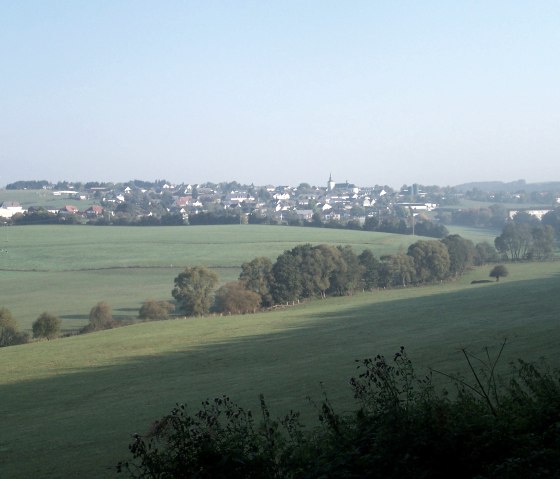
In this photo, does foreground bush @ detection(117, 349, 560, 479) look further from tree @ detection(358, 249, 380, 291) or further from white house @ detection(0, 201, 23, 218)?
white house @ detection(0, 201, 23, 218)

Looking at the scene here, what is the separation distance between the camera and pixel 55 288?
254 ft

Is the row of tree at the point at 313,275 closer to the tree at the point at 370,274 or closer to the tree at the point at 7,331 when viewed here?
the tree at the point at 370,274

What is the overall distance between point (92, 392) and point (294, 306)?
124 feet

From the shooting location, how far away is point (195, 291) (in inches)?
2552

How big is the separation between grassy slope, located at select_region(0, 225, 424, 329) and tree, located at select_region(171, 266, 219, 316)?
5.04m

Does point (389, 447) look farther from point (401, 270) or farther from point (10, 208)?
point (10, 208)

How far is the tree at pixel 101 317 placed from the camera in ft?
190

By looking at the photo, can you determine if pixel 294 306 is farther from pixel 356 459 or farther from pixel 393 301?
pixel 356 459

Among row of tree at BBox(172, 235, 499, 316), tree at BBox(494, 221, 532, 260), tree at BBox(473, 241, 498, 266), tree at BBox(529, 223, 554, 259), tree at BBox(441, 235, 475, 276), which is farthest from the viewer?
tree at BBox(494, 221, 532, 260)

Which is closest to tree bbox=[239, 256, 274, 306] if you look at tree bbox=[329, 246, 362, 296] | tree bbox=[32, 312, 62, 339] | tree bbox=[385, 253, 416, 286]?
tree bbox=[329, 246, 362, 296]

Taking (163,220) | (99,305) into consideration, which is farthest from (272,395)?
(163,220)

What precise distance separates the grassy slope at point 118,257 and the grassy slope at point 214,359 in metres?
20.0

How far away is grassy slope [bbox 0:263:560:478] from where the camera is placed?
19.2 metres

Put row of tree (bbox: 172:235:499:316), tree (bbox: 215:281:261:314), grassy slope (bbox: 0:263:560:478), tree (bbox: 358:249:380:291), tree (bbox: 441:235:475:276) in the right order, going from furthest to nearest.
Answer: tree (bbox: 441:235:475:276) → tree (bbox: 358:249:380:291) → row of tree (bbox: 172:235:499:316) → tree (bbox: 215:281:261:314) → grassy slope (bbox: 0:263:560:478)
